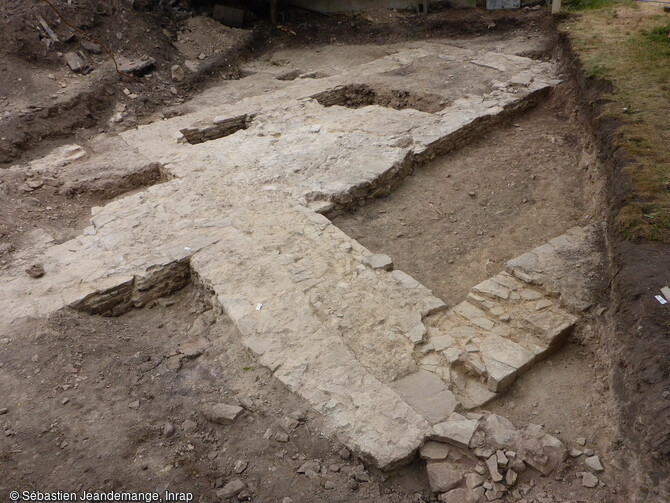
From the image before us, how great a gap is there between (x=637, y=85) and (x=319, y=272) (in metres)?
4.62

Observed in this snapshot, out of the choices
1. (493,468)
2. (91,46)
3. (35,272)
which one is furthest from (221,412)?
(91,46)

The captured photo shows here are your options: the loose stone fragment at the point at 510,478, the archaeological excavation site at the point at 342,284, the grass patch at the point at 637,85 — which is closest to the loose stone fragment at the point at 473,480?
the archaeological excavation site at the point at 342,284

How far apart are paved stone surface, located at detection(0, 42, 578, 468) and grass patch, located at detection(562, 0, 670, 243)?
0.70 meters

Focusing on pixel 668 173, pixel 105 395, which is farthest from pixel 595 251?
pixel 105 395

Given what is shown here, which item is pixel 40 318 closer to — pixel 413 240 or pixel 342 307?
pixel 342 307

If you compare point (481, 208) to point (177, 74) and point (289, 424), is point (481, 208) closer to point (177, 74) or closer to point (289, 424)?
point (289, 424)

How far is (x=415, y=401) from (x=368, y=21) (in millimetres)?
10422

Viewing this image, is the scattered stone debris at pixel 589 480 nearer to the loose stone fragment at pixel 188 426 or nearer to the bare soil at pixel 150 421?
the bare soil at pixel 150 421

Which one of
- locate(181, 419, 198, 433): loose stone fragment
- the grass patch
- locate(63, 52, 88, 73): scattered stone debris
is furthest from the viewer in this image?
locate(63, 52, 88, 73): scattered stone debris

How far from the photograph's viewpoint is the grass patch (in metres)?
4.00

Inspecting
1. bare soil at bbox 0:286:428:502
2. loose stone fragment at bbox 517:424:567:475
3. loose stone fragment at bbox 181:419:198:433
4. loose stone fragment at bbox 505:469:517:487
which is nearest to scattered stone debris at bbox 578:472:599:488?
loose stone fragment at bbox 517:424:567:475

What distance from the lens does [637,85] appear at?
6027mm

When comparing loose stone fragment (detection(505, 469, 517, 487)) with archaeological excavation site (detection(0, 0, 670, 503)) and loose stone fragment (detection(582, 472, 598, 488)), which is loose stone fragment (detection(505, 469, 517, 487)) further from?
loose stone fragment (detection(582, 472, 598, 488))

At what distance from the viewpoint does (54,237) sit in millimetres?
5383
